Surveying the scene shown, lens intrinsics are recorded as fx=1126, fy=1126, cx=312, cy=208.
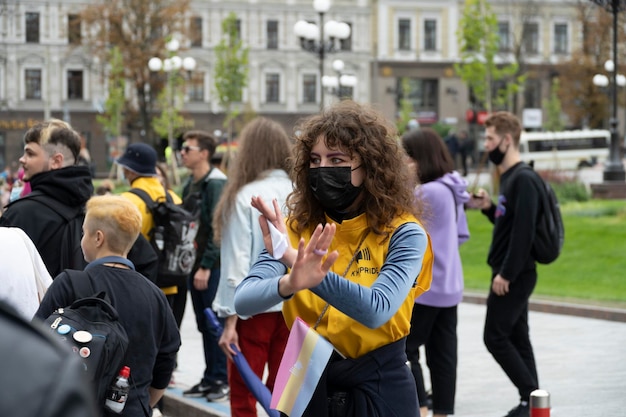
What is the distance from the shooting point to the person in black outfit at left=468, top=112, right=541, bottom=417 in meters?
7.35

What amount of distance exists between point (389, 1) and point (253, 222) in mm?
67952

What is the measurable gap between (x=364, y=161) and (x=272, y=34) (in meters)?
68.9

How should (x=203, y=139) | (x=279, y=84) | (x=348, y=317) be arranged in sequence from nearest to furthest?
(x=348, y=317) < (x=203, y=139) < (x=279, y=84)

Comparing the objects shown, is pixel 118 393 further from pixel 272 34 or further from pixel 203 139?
pixel 272 34

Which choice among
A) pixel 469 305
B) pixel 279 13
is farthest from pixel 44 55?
pixel 469 305

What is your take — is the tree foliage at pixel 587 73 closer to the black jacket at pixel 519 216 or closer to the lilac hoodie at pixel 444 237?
the black jacket at pixel 519 216

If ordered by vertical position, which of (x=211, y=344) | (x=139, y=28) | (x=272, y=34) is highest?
(x=272, y=34)

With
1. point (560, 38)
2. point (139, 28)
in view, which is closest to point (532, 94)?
point (560, 38)

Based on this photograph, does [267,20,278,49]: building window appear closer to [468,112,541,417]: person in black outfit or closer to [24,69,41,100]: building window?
[24,69,41,100]: building window

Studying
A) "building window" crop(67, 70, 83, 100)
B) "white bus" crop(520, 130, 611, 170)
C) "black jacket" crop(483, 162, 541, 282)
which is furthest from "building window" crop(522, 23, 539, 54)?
"black jacket" crop(483, 162, 541, 282)

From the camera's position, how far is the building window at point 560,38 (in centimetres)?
7544

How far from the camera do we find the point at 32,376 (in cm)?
144

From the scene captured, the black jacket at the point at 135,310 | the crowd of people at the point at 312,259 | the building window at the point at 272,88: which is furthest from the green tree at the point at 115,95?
the black jacket at the point at 135,310

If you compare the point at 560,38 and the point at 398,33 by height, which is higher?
the point at 398,33
